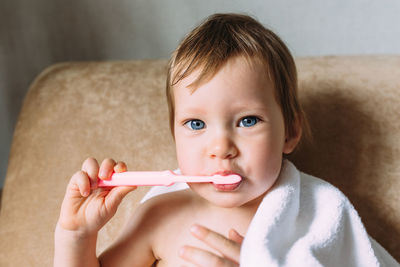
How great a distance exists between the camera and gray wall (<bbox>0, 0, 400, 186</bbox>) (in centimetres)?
129

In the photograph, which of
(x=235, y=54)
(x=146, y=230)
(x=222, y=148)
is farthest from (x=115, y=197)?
(x=235, y=54)

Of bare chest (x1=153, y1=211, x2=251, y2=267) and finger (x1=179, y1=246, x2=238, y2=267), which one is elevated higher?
finger (x1=179, y1=246, x2=238, y2=267)

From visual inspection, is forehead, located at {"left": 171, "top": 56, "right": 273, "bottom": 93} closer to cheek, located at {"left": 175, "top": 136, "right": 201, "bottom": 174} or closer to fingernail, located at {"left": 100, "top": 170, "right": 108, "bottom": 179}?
cheek, located at {"left": 175, "top": 136, "right": 201, "bottom": 174}

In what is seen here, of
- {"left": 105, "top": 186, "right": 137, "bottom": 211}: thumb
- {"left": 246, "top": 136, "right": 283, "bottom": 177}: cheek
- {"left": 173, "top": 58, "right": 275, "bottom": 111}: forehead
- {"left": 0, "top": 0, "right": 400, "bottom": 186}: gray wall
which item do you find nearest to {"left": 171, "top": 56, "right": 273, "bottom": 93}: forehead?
{"left": 173, "top": 58, "right": 275, "bottom": 111}: forehead

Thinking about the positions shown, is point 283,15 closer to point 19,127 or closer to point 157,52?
point 157,52

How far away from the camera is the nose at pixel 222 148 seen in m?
0.74

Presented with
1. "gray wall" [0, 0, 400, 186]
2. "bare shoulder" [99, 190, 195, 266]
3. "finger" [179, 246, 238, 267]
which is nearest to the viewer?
"finger" [179, 246, 238, 267]

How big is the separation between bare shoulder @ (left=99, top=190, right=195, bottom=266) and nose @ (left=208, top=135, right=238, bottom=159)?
0.21m

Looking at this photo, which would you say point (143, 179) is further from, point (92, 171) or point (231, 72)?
point (231, 72)

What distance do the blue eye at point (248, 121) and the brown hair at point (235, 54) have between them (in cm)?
7

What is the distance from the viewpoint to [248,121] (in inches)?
30.4

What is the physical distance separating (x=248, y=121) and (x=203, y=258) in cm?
24

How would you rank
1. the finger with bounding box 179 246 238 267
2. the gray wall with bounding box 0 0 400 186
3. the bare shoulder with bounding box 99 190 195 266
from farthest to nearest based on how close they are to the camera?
the gray wall with bounding box 0 0 400 186, the bare shoulder with bounding box 99 190 195 266, the finger with bounding box 179 246 238 267

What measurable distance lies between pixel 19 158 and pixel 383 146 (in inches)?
32.6
